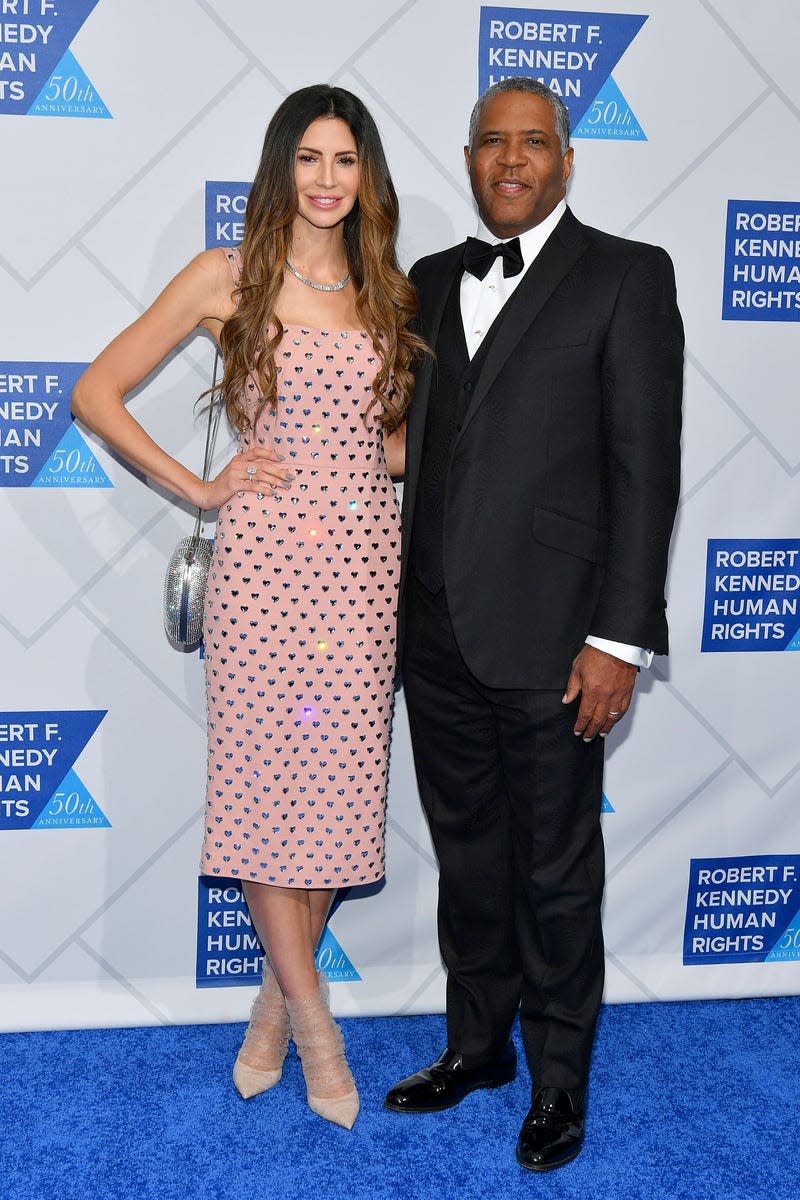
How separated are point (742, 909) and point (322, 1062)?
1.26 metres

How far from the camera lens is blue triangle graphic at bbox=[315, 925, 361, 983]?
313 centimetres

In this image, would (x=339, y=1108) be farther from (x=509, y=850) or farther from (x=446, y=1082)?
(x=509, y=850)

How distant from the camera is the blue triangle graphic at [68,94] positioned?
8.75 ft

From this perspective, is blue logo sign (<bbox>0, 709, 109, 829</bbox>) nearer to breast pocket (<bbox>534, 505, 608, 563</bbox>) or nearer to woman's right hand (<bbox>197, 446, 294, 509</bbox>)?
woman's right hand (<bbox>197, 446, 294, 509</bbox>)

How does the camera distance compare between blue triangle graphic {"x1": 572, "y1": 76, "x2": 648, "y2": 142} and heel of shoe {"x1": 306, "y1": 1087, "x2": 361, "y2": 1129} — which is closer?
heel of shoe {"x1": 306, "y1": 1087, "x2": 361, "y2": 1129}

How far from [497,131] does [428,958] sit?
6.59ft

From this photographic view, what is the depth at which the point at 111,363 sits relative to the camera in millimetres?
2465

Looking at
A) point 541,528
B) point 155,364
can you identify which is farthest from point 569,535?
point 155,364

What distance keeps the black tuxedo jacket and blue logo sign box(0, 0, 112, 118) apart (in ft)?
3.76

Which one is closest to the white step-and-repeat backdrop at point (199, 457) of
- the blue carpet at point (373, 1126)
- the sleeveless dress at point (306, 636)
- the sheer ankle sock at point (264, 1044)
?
the blue carpet at point (373, 1126)

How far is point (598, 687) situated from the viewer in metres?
2.28

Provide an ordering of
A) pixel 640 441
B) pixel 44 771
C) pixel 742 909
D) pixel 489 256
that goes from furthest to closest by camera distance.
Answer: pixel 742 909 → pixel 44 771 → pixel 489 256 → pixel 640 441

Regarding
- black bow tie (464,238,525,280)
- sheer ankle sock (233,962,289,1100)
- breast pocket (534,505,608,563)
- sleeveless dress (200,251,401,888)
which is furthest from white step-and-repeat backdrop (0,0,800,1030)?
breast pocket (534,505,608,563)

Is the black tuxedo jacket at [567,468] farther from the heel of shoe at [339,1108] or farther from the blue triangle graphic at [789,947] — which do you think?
the blue triangle graphic at [789,947]
